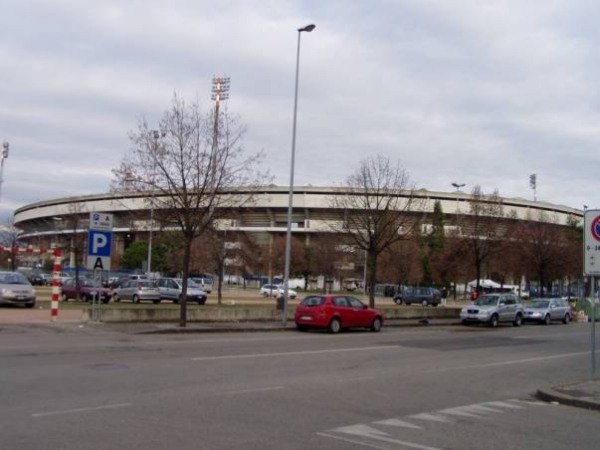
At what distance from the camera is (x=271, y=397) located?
33.9 feet

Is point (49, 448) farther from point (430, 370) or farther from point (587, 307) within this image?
point (587, 307)

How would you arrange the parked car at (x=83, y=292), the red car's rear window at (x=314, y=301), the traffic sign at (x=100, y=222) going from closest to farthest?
the traffic sign at (x=100, y=222) < the red car's rear window at (x=314, y=301) < the parked car at (x=83, y=292)

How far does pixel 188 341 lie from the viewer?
19594 millimetres

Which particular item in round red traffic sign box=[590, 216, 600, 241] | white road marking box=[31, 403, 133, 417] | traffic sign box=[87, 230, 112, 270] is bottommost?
white road marking box=[31, 403, 133, 417]

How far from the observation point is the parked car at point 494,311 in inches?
1340

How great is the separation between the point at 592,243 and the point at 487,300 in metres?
21.9

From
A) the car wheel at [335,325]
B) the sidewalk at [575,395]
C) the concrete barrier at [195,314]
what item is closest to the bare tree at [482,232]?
the concrete barrier at [195,314]

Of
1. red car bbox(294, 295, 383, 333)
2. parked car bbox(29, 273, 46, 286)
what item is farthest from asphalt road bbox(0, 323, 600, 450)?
parked car bbox(29, 273, 46, 286)

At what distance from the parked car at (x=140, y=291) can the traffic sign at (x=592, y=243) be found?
30697mm

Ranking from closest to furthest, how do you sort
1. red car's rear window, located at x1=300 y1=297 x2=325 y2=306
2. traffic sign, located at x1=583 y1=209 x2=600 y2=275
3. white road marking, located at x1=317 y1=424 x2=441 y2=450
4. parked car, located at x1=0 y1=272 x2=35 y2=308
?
1. white road marking, located at x1=317 y1=424 x2=441 y2=450
2. traffic sign, located at x1=583 y1=209 x2=600 y2=275
3. red car's rear window, located at x1=300 y1=297 x2=325 y2=306
4. parked car, located at x1=0 y1=272 x2=35 y2=308

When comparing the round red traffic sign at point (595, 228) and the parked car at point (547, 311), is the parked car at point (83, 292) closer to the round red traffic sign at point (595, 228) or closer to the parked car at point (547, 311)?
the parked car at point (547, 311)

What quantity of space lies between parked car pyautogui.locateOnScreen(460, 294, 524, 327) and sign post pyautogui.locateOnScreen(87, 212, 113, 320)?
62.3ft

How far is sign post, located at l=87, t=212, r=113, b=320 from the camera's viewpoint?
2325 cm

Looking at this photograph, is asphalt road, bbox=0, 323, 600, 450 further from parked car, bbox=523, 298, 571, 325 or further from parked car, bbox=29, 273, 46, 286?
parked car, bbox=29, 273, 46, 286
